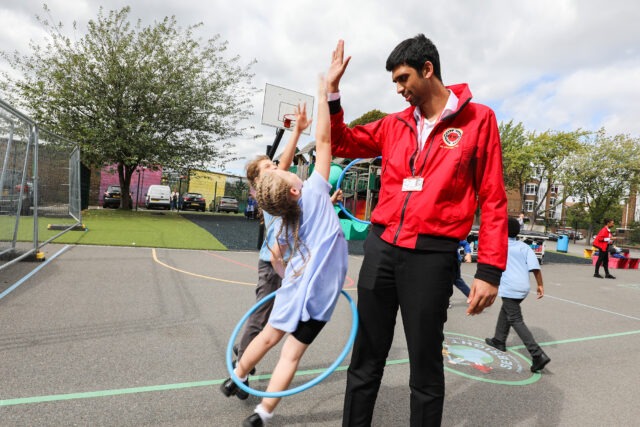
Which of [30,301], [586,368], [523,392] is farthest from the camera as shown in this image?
[30,301]

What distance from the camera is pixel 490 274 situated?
1779 mm

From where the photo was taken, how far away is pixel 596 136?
34.1m

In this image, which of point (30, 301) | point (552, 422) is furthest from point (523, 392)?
point (30, 301)

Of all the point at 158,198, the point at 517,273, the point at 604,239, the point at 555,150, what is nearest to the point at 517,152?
the point at 555,150

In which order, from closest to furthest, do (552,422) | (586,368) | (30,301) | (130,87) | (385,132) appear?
1. (385,132)
2. (552,422)
3. (586,368)
4. (30,301)
5. (130,87)

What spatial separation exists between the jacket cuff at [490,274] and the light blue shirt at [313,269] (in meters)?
0.73

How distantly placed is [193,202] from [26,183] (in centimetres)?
2361

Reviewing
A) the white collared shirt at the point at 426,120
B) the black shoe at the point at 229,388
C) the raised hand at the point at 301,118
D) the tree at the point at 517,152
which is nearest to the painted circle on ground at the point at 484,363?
the black shoe at the point at 229,388

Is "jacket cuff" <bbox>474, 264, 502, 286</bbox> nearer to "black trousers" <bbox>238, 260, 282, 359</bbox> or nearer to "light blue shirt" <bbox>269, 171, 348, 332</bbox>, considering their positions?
"light blue shirt" <bbox>269, 171, 348, 332</bbox>

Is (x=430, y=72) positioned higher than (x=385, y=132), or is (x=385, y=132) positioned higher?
(x=430, y=72)

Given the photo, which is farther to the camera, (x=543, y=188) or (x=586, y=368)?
(x=543, y=188)

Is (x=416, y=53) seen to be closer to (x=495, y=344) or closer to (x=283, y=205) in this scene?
(x=283, y=205)

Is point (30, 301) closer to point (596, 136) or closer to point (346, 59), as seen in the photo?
point (346, 59)

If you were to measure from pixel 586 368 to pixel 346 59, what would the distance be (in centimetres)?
400
